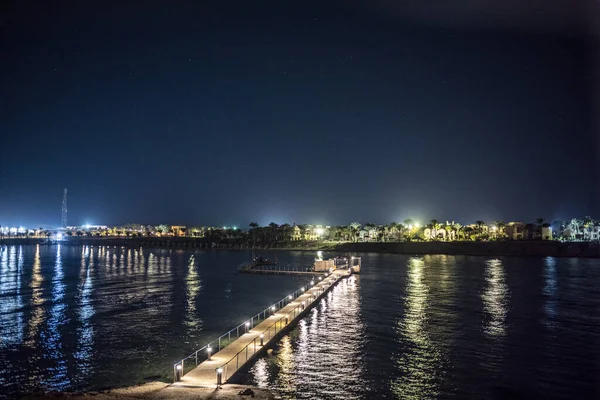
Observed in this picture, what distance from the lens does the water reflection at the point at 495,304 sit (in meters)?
39.8

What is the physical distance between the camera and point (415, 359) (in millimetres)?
30469

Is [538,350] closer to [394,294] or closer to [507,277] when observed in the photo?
[394,294]

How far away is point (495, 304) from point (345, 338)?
24.8 metres

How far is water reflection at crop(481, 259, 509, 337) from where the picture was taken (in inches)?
1566

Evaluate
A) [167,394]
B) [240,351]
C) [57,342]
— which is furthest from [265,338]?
[57,342]

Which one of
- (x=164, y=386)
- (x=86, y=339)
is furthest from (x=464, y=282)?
(x=164, y=386)

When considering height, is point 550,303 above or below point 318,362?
below

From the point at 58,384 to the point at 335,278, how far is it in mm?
49587

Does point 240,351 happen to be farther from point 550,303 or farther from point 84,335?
point 550,303

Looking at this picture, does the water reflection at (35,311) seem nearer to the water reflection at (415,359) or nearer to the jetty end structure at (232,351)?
the jetty end structure at (232,351)

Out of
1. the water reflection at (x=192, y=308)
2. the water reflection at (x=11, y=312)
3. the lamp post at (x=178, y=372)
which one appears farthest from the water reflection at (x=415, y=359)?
the water reflection at (x=11, y=312)

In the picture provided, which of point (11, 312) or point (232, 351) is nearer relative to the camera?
point (232, 351)

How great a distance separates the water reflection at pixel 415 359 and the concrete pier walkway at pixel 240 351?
8.45 m

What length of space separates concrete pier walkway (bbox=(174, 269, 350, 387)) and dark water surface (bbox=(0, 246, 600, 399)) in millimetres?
975
